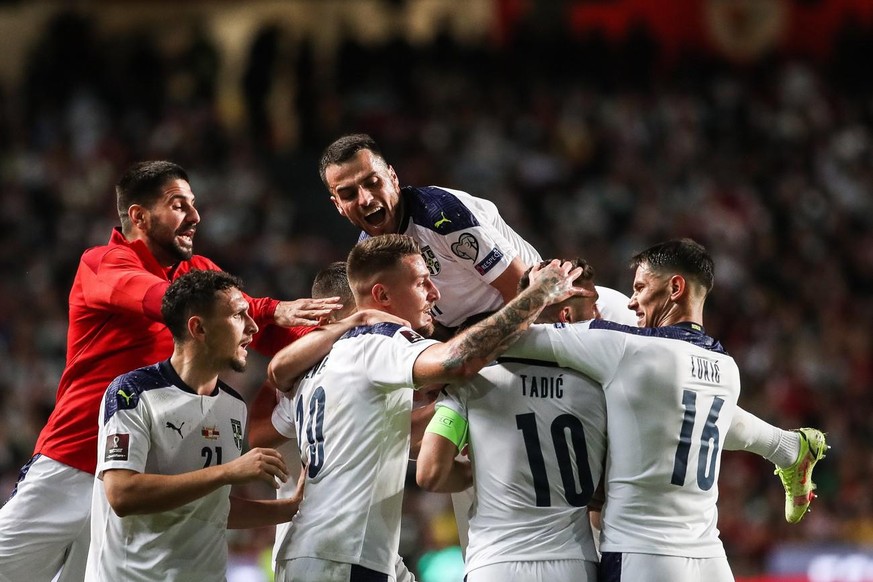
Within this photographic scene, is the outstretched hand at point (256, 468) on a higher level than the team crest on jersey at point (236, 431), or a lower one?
lower

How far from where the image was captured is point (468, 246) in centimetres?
626

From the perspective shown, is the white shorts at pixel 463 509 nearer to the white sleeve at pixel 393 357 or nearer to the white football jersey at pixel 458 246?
the white football jersey at pixel 458 246

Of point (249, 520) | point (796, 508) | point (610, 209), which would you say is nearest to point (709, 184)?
point (610, 209)

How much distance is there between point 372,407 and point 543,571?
0.98 m

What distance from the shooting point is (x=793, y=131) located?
18359mm

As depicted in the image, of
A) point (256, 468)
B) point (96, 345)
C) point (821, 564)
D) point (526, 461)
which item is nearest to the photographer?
point (256, 468)

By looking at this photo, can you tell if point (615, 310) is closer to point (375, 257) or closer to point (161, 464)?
point (375, 257)

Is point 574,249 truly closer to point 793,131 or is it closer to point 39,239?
point 793,131

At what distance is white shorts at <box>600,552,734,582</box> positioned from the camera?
5.18 meters

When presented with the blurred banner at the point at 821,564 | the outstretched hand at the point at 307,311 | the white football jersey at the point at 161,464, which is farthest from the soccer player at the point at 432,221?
the blurred banner at the point at 821,564

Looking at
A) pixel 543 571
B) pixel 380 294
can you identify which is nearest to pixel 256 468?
pixel 380 294

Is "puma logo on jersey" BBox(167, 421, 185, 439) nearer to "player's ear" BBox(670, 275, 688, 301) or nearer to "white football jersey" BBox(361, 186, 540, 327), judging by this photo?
"white football jersey" BBox(361, 186, 540, 327)

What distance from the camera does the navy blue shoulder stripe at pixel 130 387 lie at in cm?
512

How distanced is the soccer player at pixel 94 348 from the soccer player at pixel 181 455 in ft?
1.37
